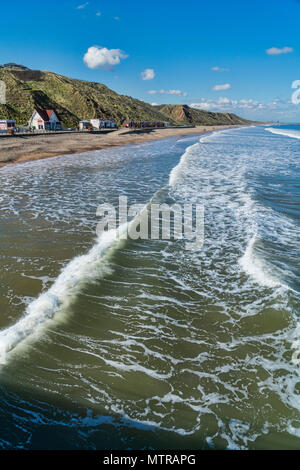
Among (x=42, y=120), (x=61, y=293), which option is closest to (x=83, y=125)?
(x=42, y=120)

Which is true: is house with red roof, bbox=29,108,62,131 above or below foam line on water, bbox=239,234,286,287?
above

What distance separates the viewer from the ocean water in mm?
3584

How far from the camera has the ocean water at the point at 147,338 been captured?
3.58m

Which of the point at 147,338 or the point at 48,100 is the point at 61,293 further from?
the point at 48,100

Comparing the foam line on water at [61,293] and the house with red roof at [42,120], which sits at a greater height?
the house with red roof at [42,120]

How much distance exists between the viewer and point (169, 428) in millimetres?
3568

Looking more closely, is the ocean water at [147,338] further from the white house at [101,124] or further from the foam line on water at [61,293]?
the white house at [101,124]

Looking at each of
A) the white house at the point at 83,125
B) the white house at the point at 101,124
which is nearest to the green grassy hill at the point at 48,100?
the white house at the point at 101,124

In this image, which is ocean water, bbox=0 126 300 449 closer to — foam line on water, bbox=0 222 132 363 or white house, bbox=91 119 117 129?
foam line on water, bbox=0 222 132 363

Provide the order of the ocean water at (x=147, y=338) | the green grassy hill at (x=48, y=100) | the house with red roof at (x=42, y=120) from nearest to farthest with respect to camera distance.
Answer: the ocean water at (x=147, y=338) → the house with red roof at (x=42, y=120) → the green grassy hill at (x=48, y=100)

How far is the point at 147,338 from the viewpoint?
16.5ft

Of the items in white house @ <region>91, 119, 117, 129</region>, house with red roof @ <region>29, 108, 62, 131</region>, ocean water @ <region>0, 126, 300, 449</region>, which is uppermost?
white house @ <region>91, 119, 117, 129</region>

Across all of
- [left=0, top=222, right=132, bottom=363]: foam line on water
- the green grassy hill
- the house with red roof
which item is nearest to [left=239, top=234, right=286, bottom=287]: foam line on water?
[left=0, top=222, right=132, bottom=363]: foam line on water
